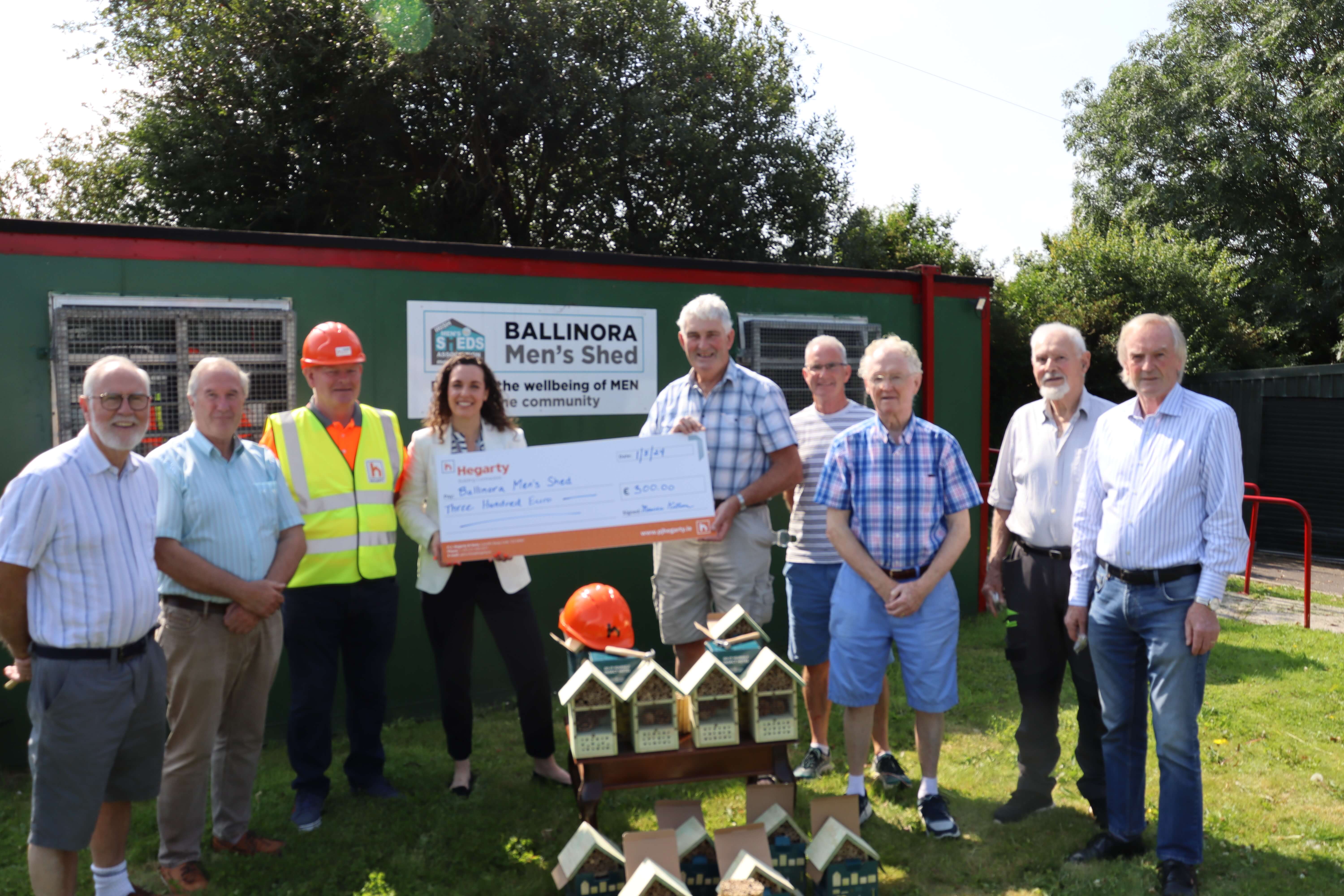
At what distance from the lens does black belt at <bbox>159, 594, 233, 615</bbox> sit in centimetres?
341

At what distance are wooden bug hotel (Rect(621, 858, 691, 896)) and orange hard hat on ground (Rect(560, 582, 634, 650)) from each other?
0.86 m

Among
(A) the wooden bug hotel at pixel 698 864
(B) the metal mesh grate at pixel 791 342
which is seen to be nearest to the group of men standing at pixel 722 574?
(A) the wooden bug hotel at pixel 698 864

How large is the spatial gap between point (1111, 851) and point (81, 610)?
143 inches

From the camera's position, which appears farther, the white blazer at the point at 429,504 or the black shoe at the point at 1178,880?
the white blazer at the point at 429,504

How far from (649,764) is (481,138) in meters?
16.2

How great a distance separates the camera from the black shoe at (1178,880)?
10.8ft

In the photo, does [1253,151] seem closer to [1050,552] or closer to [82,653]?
[1050,552]

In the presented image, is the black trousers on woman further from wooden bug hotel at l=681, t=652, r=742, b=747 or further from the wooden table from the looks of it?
wooden bug hotel at l=681, t=652, r=742, b=747

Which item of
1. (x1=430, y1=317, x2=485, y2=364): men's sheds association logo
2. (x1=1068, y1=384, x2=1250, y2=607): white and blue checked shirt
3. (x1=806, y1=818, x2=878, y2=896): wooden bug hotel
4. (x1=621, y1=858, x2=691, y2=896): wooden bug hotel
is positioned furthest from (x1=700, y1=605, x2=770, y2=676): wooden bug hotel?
(x1=430, y1=317, x2=485, y2=364): men's sheds association logo

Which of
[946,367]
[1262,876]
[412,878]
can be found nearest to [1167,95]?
[946,367]

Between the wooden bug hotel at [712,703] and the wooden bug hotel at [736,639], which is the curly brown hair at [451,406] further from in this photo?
the wooden bug hotel at [712,703]

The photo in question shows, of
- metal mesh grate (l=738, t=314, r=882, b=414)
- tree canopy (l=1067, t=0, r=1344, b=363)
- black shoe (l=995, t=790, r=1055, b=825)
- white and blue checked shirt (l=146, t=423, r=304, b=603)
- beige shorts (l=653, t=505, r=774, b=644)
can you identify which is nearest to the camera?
white and blue checked shirt (l=146, t=423, r=304, b=603)

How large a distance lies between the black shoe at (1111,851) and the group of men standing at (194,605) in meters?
2.84

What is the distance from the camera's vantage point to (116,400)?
295 cm
